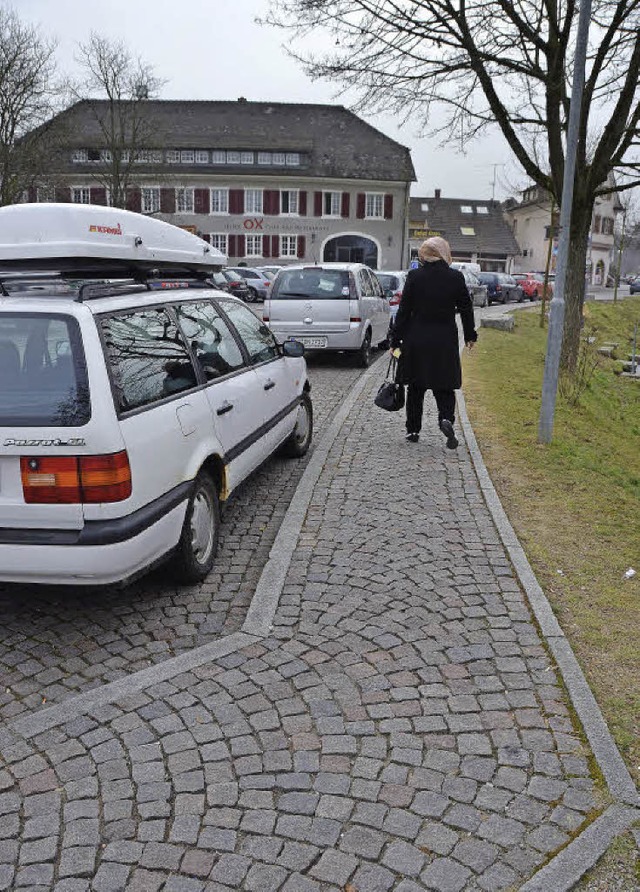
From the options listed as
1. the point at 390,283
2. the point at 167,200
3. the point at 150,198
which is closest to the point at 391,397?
the point at 390,283

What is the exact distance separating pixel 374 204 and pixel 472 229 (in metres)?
25.2

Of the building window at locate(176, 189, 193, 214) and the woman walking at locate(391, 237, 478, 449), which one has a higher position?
the building window at locate(176, 189, 193, 214)

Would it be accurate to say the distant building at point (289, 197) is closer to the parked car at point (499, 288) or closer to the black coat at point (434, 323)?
the parked car at point (499, 288)

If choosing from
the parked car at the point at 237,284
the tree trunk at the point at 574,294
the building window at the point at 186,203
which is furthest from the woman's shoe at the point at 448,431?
the building window at the point at 186,203

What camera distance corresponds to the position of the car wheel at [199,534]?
459 cm

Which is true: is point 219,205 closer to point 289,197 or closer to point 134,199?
point 289,197

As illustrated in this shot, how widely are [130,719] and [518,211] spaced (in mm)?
85662

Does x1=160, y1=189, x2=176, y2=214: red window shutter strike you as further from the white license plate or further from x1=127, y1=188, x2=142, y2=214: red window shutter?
the white license plate

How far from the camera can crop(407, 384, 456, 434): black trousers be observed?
311 inches

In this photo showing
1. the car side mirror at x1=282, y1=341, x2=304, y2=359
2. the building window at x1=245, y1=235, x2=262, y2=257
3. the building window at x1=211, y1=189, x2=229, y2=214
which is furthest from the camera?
the building window at x1=245, y1=235, x2=262, y2=257

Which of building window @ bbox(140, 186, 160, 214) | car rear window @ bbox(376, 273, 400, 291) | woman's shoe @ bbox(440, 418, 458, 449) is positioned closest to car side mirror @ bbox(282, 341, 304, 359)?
woman's shoe @ bbox(440, 418, 458, 449)

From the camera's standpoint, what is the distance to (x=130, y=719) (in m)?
3.40

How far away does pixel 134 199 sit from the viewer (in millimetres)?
46000

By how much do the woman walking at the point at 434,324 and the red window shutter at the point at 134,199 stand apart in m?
40.1
